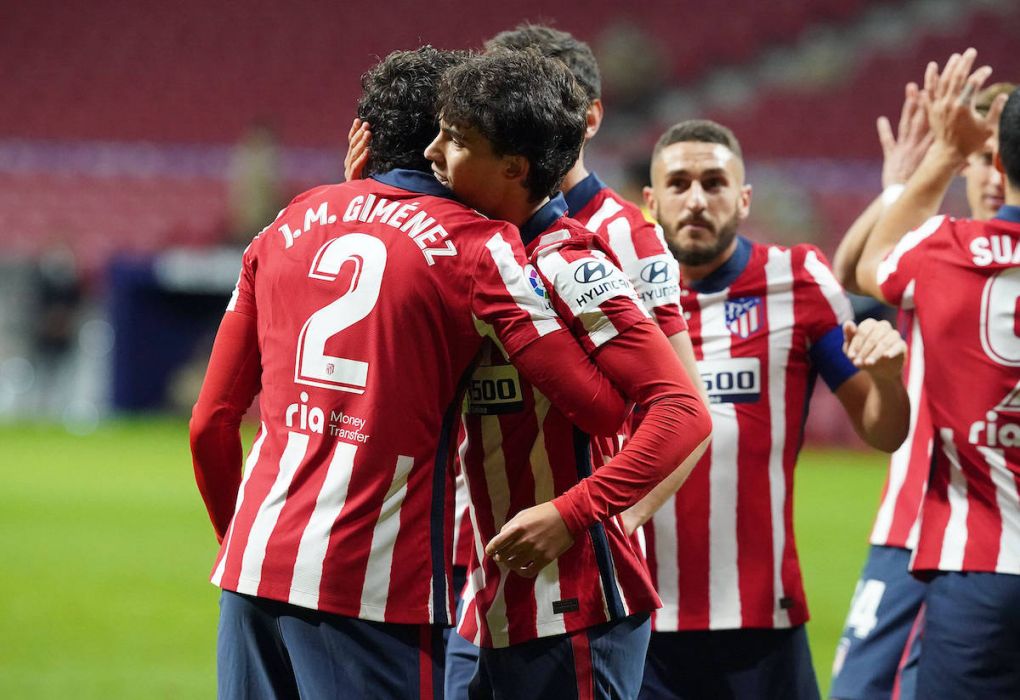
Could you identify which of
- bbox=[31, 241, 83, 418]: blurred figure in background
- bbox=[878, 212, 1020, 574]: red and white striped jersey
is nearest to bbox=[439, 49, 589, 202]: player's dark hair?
bbox=[878, 212, 1020, 574]: red and white striped jersey

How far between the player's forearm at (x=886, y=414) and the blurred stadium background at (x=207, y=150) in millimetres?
6610

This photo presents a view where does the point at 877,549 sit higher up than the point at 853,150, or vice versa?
the point at 853,150

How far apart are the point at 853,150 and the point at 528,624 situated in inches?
729

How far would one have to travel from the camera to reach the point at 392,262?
99.1 inches

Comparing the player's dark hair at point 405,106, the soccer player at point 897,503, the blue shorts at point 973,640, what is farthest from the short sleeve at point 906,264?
the player's dark hair at point 405,106

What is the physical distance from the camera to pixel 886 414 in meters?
3.44

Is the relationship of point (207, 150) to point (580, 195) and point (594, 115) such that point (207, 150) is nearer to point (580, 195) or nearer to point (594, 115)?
point (594, 115)

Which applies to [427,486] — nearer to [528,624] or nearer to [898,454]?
[528,624]

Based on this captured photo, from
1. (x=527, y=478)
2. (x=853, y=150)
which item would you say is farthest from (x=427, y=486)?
(x=853, y=150)

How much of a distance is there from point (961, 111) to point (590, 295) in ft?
5.15

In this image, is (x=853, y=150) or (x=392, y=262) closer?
(x=392, y=262)

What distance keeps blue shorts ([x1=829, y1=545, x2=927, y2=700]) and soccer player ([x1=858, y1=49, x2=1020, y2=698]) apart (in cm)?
89

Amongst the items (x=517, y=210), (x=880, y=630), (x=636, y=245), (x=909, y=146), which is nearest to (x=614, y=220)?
(x=636, y=245)

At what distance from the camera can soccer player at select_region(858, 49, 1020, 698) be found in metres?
3.13
